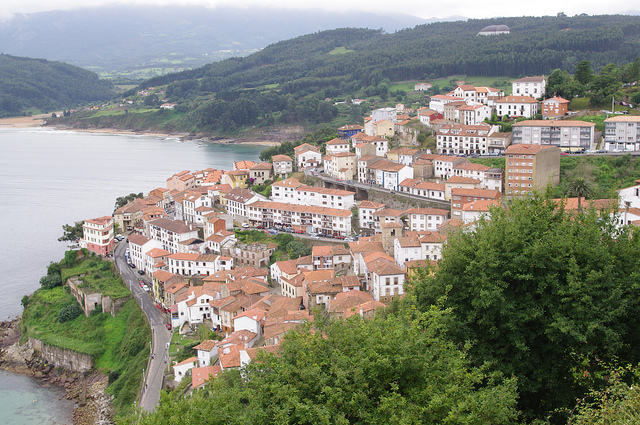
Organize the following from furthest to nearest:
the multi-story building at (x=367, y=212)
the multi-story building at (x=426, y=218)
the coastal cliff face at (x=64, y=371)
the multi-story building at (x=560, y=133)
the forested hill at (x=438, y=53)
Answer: the forested hill at (x=438, y=53) → the multi-story building at (x=560, y=133) → the multi-story building at (x=367, y=212) → the multi-story building at (x=426, y=218) → the coastal cliff face at (x=64, y=371)

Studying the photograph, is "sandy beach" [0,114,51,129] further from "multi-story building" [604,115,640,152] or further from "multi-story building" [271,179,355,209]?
"multi-story building" [604,115,640,152]

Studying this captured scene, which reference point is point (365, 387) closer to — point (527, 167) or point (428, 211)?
point (428, 211)

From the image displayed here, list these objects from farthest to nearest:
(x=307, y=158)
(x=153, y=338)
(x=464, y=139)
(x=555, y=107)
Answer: (x=307, y=158) < (x=555, y=107) < (x=464, y=139) < (x=153, y=338)

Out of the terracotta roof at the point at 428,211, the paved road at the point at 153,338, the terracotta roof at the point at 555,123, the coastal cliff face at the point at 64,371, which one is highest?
the terracotta roof at the point at 555,123

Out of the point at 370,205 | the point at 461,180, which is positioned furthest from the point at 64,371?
the point at 461,180

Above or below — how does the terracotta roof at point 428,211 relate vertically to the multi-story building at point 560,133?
below

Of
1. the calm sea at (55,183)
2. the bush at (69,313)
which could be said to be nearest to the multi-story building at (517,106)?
the bush at (69,313)

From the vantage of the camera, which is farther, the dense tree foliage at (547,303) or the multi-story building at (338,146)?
the multi-story building at (338,146)

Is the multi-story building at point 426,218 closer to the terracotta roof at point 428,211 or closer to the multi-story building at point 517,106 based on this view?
the terracotta roof at point 428,211
